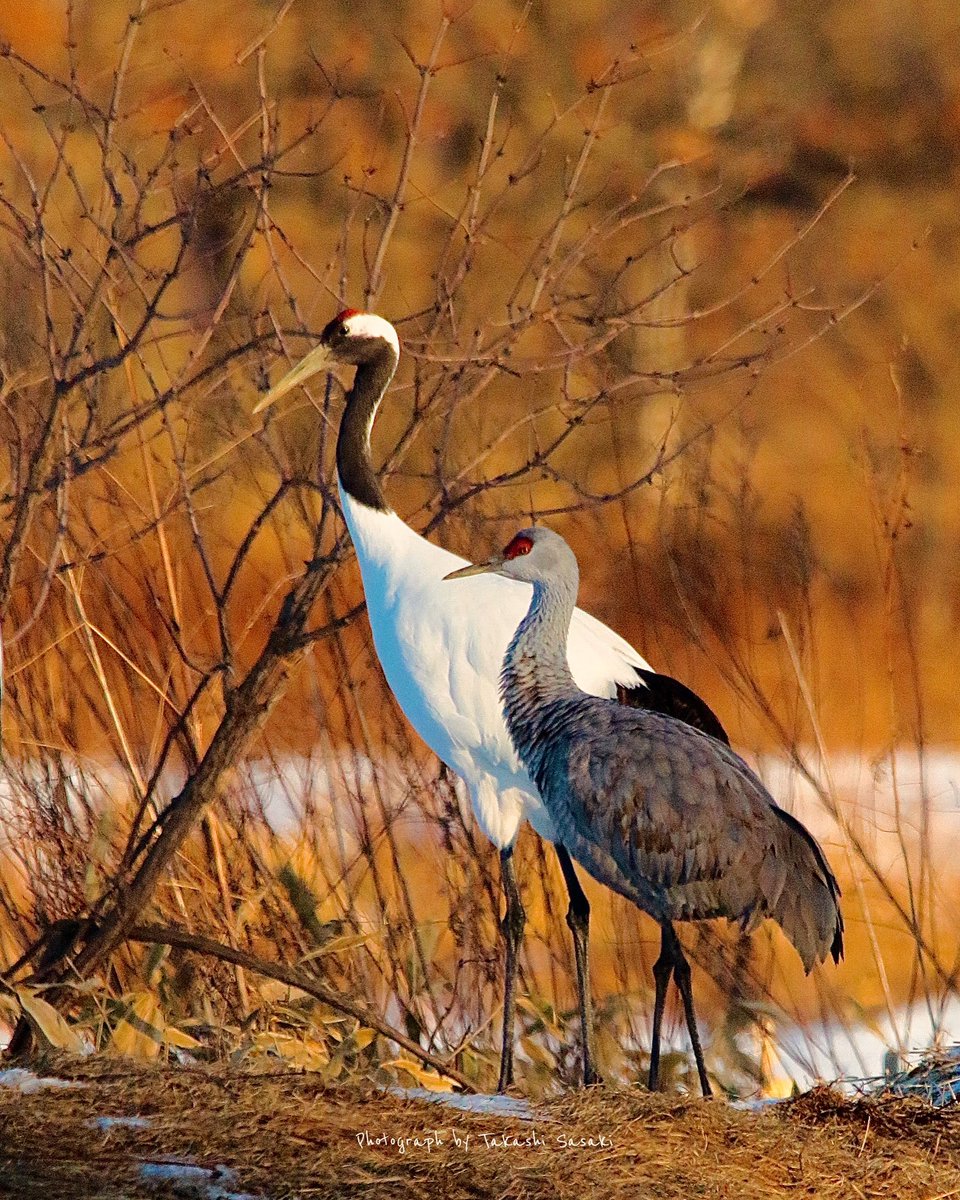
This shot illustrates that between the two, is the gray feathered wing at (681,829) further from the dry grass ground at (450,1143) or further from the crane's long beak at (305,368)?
the crane's long beak at (305,368)

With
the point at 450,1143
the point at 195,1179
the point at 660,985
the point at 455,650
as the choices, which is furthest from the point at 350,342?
the point at 195,1179

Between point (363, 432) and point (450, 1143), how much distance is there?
68.7 inches

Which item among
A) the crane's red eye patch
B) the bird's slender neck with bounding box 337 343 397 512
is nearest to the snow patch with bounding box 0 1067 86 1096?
the crane's red eye patch

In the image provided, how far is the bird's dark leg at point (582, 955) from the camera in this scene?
365cm

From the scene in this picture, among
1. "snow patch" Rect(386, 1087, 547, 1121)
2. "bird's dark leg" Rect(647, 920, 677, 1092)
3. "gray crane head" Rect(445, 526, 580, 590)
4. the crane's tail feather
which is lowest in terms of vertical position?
"snow patch" Rect(386, 1087, 547, 1121)

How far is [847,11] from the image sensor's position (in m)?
13.6

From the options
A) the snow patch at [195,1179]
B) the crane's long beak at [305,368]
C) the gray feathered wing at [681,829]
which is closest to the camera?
the snow patch at [195,1179]

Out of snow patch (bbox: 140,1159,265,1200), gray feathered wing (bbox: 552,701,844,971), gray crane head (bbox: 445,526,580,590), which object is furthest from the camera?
gray crane head (bbox: 445,526,580,590)

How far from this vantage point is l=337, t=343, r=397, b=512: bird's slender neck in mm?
3930

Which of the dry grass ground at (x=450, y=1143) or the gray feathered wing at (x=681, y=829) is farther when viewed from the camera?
the gray feathered wing at (x=681, y=829)

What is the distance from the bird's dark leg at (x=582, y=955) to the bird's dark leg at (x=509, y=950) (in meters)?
0.11

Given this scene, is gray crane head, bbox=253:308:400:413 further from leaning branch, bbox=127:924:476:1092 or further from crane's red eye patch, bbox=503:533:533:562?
leaning branch, bbox=127:924:476:1092

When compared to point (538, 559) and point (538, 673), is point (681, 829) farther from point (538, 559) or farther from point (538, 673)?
point (538, 559)

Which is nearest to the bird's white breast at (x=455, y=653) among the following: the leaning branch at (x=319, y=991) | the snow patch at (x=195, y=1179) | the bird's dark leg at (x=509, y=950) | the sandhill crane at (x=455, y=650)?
the sandhill crane at (x=455, y=650)
